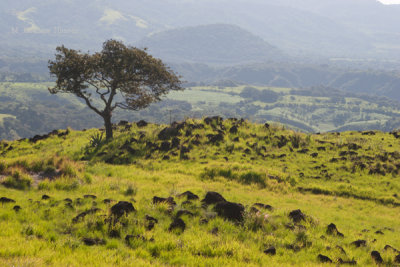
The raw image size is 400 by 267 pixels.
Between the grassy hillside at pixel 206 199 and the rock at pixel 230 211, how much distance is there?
39 mm

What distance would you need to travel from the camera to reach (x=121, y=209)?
10625 mm

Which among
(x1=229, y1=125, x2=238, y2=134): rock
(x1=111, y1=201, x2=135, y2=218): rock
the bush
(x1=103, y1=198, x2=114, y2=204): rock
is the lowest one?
the bush

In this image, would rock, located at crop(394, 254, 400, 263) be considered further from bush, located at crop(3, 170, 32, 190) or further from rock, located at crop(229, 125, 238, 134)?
rock, located at crop(229, 125, 238, 134)

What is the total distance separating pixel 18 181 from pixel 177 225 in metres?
8.27

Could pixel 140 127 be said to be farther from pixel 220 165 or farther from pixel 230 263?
pixel 230 263

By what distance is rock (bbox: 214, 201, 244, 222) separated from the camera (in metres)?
11.2

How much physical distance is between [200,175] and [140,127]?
52.1 feet

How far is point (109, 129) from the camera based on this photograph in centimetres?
3250

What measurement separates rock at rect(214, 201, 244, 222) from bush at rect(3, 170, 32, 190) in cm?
845

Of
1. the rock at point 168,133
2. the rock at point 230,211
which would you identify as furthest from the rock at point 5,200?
the rock at point 168,133

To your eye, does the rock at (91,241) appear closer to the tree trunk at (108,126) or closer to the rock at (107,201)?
the rock at (107,201)

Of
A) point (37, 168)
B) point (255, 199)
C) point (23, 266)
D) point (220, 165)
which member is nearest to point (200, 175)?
point (220, 165)

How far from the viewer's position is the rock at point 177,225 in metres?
10.0

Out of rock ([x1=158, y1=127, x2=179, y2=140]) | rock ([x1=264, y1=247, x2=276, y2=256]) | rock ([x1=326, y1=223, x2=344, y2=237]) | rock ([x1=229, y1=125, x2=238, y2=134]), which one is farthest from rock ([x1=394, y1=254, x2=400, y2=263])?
rock ([x1=158, y1=127, x2=179, y2=140])
